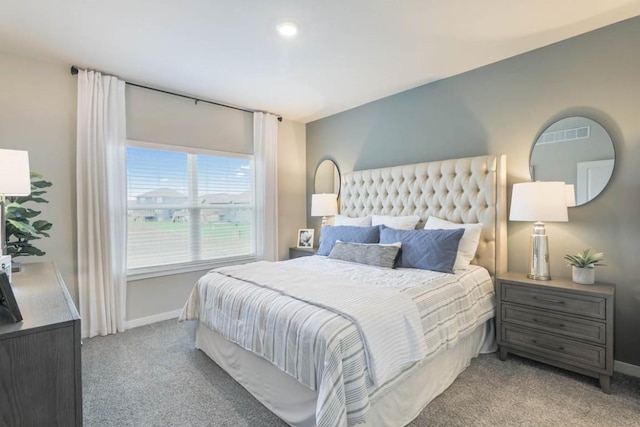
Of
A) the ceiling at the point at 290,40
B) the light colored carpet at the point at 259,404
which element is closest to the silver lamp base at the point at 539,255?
the light colored carpet at the point at 259,404

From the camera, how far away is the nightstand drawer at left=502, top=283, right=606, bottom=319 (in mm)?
2158

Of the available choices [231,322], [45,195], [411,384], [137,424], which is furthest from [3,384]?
[45,195]

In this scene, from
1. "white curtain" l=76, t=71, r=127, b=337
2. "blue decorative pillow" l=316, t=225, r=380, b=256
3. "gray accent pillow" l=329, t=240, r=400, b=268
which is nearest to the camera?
"gray accent pillow" l=329, t=240, r=400, b=268

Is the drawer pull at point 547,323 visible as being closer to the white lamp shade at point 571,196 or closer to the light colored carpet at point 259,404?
the light colored carpet at point 259,404

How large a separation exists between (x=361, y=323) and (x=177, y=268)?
285 centimetres

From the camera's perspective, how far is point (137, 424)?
188 centimetres

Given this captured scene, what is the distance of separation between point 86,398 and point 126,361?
20.4 inches

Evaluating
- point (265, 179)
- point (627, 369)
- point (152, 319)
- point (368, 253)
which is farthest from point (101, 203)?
point (627, 369)

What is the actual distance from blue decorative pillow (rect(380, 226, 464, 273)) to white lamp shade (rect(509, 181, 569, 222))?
52 cm

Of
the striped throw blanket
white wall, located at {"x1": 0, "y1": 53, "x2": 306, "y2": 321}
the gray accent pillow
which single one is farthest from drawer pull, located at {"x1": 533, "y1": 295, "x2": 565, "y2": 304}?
white wall, located at {"x1": 0, "y1": 53, "x2": 306, "y2": 321}

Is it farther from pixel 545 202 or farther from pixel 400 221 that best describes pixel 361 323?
pixel 400 221

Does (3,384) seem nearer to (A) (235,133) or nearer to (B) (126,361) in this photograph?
(B) (126,361)

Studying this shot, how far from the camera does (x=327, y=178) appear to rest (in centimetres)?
466

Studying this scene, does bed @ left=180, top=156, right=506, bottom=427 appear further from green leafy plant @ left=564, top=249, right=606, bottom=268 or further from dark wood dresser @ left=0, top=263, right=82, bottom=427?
dark wood dresser @ left=0, top=263, right=82, bottom=427
